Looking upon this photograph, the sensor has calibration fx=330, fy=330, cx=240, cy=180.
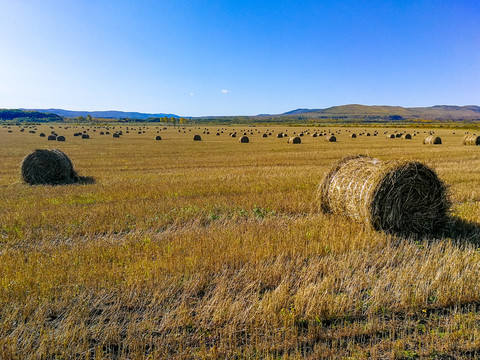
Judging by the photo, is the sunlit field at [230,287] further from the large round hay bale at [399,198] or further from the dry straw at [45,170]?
the dry straw at [45,170]

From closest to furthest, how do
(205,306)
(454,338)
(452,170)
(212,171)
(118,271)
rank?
(454,338)
(205,306)
(118,271)
(452,170)
(212,171)

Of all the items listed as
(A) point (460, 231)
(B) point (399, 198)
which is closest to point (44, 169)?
(B) point (399, 198)

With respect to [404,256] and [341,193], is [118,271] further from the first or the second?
[341,193]

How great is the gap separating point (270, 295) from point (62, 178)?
14.0 m

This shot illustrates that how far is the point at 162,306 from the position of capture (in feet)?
15.2

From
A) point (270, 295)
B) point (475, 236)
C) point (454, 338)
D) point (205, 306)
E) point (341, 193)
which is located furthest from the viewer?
point (341, 193)

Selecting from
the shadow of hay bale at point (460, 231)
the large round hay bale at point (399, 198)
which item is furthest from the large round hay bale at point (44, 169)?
the shadow of hay bale at point (460, 231)

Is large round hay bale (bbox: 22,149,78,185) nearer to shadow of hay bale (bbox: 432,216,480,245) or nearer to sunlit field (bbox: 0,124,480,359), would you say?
sunlit field (bbox: 0,124,480,359)

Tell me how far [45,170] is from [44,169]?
0.23ft

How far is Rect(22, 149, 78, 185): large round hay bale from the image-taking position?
15.3 metres

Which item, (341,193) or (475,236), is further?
(341,193)

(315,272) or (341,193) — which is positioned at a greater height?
(341,193)

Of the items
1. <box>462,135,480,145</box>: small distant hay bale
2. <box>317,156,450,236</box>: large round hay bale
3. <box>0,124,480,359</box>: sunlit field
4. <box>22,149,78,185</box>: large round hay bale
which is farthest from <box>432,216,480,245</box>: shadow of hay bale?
<box>462,135,480,145</box>: small distant hay bale

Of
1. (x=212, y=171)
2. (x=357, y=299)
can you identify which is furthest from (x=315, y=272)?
(x=212, y=171)
